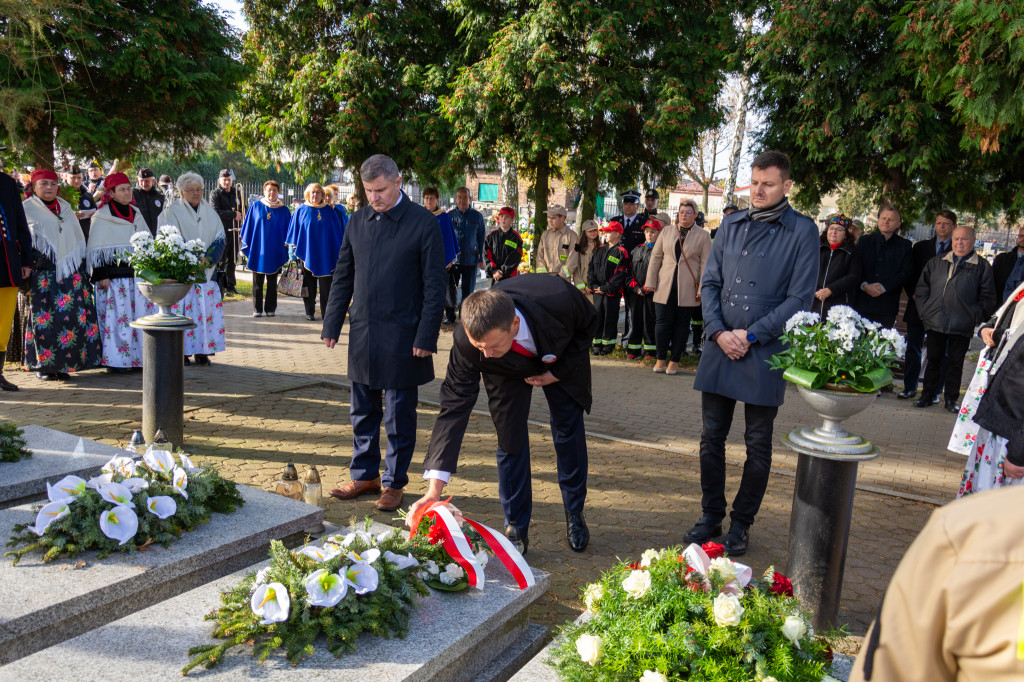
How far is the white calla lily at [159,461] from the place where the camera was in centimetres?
400

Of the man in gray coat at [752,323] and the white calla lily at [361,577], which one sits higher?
the man in gray coat at [752,323]

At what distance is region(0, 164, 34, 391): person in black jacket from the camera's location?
6.36 m

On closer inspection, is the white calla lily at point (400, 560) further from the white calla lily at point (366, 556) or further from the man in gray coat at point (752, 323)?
the man in gray coat at point (752, 323)

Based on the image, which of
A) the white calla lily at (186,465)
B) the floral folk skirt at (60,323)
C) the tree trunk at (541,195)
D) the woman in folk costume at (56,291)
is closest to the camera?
the white calla lily at (186,465)

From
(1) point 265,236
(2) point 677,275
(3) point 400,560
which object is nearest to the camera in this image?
(3) point 400,560

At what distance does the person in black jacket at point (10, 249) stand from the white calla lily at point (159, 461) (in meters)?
3.36

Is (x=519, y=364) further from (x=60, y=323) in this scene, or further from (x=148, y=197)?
(x=148, y=197)

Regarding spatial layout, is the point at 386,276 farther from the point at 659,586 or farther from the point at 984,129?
the point at 984,129

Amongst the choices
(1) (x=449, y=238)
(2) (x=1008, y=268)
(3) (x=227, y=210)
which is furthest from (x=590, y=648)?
(3) (x=227, y=210)

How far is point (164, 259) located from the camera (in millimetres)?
6367

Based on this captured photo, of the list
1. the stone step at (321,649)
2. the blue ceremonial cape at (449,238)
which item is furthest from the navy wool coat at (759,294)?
the blue ceremonial cape at (449,238)

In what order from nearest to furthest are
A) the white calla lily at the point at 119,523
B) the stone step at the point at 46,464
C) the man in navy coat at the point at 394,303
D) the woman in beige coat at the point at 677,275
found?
the white calla lily at the point at 119,523
the stone step at the point at 46,464
the man in navy coat at the point at 394,303
the woman in beige coat at the point at 677,275

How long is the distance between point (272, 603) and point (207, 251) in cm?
659

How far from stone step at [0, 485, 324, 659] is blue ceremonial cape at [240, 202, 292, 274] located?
8.91 meters
